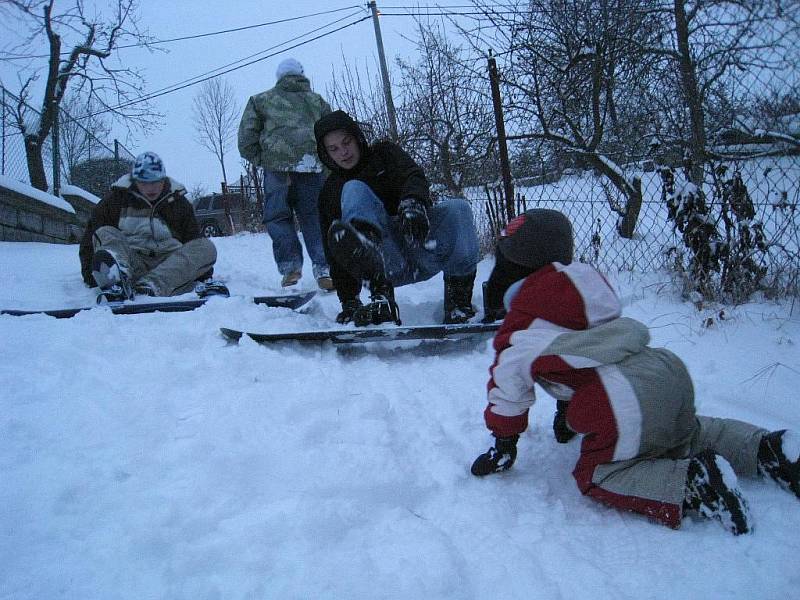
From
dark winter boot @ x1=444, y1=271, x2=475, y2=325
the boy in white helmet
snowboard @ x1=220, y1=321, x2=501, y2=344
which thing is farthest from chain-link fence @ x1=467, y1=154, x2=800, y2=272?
the boy in white helmet

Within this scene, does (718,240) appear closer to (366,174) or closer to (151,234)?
(366,174)

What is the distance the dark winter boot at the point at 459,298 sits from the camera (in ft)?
8.03

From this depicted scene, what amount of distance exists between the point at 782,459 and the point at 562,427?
19.8 inches

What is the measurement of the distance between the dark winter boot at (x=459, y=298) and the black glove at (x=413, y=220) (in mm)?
273

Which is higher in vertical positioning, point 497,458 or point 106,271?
point 106,271

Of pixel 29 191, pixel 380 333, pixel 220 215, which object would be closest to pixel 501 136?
pixel 380 333

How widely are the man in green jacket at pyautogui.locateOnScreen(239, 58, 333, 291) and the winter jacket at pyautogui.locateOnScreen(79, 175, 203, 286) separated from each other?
0.67 m

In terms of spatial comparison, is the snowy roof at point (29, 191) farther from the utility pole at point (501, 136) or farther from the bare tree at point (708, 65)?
the bare tree at point (708, 65)

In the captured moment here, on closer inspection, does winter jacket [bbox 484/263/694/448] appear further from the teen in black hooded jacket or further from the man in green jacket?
the man in green jacket

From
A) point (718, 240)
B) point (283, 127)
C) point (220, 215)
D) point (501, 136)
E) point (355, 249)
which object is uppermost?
point (220, 215)

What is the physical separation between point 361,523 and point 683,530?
0.66m

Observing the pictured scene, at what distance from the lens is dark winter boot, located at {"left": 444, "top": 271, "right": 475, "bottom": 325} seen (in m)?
2.45

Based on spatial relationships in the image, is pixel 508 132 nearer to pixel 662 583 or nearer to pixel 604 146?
pixel 604 146

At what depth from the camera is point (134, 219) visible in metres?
3.38
